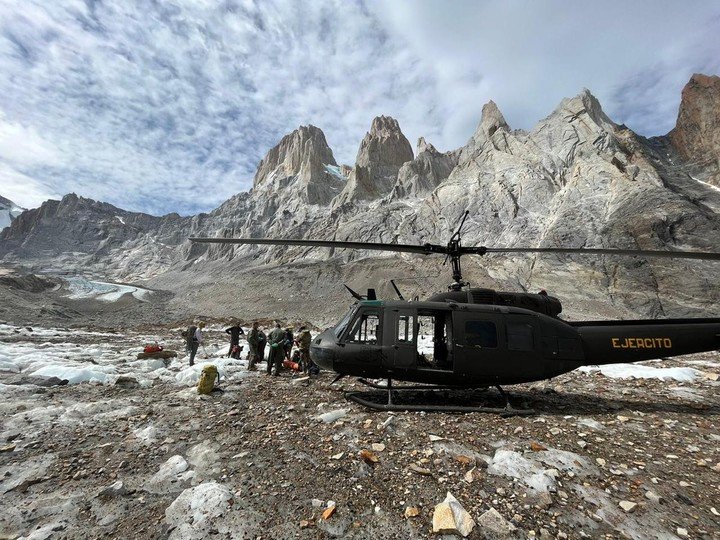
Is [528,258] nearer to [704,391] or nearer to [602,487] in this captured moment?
[704,391]

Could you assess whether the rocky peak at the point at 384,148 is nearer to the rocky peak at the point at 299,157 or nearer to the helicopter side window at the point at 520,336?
the rocky peak at the point at 299,157

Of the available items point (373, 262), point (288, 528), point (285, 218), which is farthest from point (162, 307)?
point (288, 528)

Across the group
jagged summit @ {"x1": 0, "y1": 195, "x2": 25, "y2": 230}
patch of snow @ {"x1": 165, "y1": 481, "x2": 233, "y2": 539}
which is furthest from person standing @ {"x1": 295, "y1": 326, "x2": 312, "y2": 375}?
jagged summit @ {"x1": 0, "y1": 195, "x2": 25, "y2": 230}

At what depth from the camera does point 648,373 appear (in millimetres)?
9945

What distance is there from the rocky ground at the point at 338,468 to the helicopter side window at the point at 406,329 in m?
1.52

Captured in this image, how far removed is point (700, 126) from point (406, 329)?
297ft

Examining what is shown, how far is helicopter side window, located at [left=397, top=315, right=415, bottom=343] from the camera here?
719 cm

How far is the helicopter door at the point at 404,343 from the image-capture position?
704 centimetres

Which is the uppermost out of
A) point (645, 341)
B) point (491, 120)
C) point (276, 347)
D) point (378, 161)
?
point (378, 161)

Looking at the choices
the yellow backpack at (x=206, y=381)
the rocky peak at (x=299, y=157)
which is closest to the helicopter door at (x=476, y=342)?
the yellow backpack at (x=206, y=381)

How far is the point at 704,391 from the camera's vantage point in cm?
835

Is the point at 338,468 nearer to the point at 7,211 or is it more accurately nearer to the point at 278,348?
the point at 278,348

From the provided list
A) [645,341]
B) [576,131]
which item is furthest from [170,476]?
[576,131]

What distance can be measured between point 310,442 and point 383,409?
1787 mm
